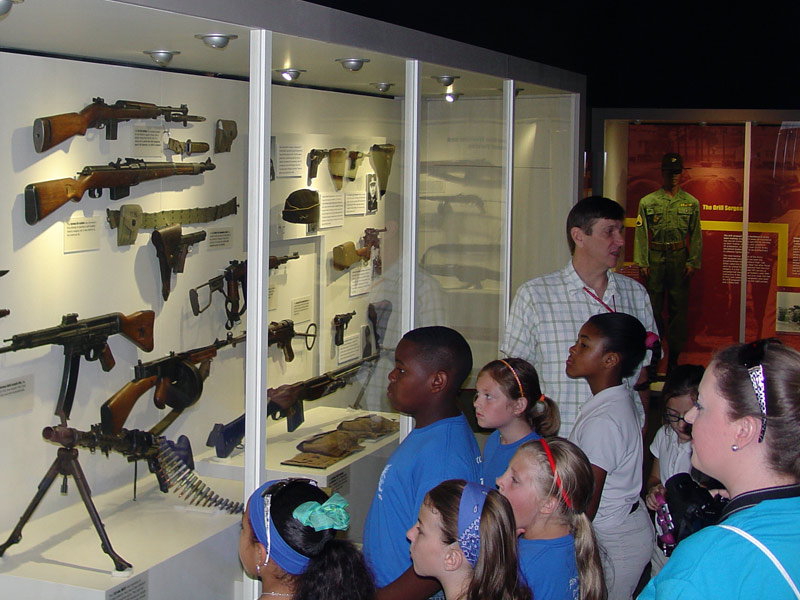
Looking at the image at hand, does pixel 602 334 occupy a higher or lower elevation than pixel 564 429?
higher

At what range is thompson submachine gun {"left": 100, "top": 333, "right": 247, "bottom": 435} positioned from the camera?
10.4 feet

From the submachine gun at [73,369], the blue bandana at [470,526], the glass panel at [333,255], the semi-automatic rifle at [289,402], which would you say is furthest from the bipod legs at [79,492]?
the blue bandana at [470,526]

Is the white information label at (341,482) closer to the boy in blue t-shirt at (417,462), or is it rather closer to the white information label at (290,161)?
the boy in blue t-shirt at (417,462)

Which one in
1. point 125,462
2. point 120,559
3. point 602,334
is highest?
point 602,334

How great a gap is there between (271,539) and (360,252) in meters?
2.04

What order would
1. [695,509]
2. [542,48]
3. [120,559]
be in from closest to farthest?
[695,509]
[120,559]
[542,48]

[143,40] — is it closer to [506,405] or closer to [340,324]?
[340,324]

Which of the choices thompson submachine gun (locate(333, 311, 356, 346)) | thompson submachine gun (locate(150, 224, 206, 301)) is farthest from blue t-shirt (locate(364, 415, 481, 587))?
thompson submachine gun (locate(333, 311, 356, 346))

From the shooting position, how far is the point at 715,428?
5.53 ft

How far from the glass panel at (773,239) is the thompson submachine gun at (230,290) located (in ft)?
21.3

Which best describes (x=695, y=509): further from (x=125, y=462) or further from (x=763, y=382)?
(x=125, y=462)

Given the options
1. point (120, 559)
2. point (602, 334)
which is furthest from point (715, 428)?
point (120, 559)

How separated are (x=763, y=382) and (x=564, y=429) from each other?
9.11 ft

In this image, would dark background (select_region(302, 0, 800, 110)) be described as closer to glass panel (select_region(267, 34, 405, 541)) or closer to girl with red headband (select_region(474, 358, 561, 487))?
glass panel (select_region(267, 34, 405, 541))
